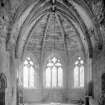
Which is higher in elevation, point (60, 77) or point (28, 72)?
point (28, 72)

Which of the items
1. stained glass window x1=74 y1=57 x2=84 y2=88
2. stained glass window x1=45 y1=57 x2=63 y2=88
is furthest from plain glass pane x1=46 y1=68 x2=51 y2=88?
stained glass window x1=74 y1=57 x2=84 y2=88

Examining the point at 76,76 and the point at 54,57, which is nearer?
the point at 76,76

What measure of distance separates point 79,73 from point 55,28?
405 centimetres

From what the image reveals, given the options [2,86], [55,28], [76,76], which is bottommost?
[2,86]

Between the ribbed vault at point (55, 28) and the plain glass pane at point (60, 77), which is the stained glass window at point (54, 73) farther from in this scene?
the ribbed vault at point (55, 28)

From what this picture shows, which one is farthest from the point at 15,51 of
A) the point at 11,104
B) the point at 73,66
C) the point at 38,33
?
the point at 73,66

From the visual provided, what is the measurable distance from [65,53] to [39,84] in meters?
3.24

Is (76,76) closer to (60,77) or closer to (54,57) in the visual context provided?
(60,77)

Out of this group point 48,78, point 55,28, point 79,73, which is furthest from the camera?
point 48,78

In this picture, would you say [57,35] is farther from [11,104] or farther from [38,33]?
[11,104]

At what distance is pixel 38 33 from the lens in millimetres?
23094

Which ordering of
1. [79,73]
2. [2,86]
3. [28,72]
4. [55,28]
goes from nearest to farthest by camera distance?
[2,86] → [55,28] → [79,73] → [28,72]

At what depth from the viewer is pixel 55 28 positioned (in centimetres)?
2278

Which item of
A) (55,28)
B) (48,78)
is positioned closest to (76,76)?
(48,78)
